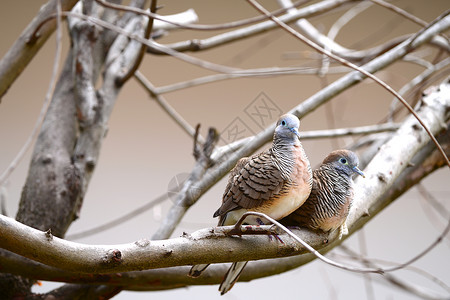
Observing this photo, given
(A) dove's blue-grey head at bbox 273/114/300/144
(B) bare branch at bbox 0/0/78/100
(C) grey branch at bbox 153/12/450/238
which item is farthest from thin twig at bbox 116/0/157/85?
(A) dove's blue-grey head at bbox 273/114/300/144

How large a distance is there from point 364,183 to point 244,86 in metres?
1.38

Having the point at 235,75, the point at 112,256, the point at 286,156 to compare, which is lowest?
the point at 112,256

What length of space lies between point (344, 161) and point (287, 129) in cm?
13

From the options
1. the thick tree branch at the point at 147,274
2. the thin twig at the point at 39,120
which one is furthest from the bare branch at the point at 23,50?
the thick tree branch at the point at 147,274

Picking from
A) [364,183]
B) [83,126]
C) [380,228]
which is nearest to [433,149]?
[364,183]

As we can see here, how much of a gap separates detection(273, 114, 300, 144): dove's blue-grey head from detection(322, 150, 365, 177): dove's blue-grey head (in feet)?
0.32

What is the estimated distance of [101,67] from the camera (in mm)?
1479

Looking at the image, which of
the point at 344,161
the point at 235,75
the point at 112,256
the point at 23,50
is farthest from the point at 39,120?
the point at 235,75

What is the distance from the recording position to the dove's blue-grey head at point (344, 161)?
0.75 meters

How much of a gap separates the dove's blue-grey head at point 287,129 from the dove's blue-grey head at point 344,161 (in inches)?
3.9

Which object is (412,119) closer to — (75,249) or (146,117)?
(75,249)

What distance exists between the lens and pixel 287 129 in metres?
0.68

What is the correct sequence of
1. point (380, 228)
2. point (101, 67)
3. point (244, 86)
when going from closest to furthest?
1. point (101, 67)
2. point (244, 86)
3. point (380, 228)

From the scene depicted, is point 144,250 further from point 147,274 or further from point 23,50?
point 23,50
